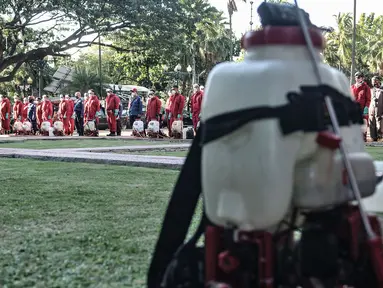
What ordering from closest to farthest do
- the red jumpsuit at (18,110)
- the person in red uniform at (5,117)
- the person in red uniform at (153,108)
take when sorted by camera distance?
the person in red uniform at (153,108)
the person in red uniform at (5,117)
the red jumpsuit at (18,110)

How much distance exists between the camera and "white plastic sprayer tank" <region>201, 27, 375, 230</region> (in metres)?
1.70

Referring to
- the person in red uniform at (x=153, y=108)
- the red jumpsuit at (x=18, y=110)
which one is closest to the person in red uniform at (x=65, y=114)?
the red jumpsuit at (x=18, y=110)

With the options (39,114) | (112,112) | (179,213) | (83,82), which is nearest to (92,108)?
(112,112)

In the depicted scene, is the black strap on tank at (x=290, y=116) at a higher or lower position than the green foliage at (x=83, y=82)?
lower

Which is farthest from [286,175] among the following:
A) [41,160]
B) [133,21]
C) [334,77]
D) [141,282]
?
[133,21]

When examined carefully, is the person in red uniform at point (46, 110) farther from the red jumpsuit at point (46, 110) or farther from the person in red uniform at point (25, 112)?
the person in red uniform at point (25, 112)

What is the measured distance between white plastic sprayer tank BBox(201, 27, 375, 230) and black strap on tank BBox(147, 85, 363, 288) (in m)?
0.02

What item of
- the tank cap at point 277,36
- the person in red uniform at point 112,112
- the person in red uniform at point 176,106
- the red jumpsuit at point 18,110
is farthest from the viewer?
the red jumpsuit at point 18,110

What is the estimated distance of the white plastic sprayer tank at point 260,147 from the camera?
170 cm

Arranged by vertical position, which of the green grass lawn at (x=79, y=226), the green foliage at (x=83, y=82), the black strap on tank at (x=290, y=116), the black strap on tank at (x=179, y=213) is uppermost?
the green foliage at (x=83, y=82)

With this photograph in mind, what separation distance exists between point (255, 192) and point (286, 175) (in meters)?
0.10

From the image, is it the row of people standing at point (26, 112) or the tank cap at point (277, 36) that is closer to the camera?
the tank cap at point (277, 36)

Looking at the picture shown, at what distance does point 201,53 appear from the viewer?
52406 mm

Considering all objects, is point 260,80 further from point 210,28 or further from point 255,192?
point 210,28
